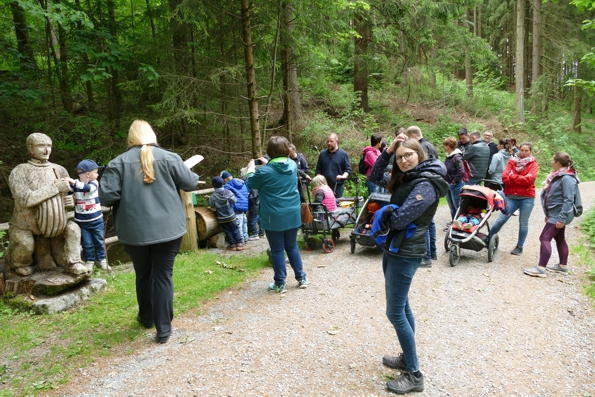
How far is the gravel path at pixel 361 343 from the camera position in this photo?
134 inches

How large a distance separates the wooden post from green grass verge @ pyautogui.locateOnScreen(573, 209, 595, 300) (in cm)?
652

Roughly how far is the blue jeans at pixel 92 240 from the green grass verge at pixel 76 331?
46cm

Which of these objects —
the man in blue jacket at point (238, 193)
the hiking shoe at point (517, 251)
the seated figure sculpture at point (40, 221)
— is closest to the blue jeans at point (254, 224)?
the man in blue jacket at point (238, 193)

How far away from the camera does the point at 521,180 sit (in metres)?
6.50

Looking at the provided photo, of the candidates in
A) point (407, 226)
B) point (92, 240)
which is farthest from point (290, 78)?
point (407, 226)

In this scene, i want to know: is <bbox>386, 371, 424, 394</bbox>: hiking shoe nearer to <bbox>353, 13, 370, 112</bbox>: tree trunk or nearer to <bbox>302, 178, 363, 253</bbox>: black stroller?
<bbox>302, 178, 363, 253</bbox>: black stroller

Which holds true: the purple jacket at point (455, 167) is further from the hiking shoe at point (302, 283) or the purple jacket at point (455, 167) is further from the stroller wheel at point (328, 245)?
the hiking shoe at point (302, 283)

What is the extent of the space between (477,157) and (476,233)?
276 centimetres

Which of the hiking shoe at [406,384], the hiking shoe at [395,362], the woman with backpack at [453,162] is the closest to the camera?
the hiking shoe at [406,384]

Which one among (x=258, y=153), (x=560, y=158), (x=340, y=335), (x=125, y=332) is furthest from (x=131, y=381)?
(x=560, y=158)

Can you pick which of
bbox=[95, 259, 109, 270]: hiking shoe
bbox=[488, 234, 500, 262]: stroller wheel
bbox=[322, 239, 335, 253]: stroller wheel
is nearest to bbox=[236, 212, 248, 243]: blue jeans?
bbox=[322, 239, 335, 253]: stroller wheel

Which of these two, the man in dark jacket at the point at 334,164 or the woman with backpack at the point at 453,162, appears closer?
the woman with backpack at the point at 453,162

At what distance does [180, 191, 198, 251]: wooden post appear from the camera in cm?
740

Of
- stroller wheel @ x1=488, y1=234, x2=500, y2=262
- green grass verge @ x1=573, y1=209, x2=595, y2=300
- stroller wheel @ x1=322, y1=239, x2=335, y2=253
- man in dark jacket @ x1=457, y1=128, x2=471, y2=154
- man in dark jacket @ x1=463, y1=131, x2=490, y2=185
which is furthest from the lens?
man in dark jacket @ x1=457, y1=128, x2=471, y2=154
